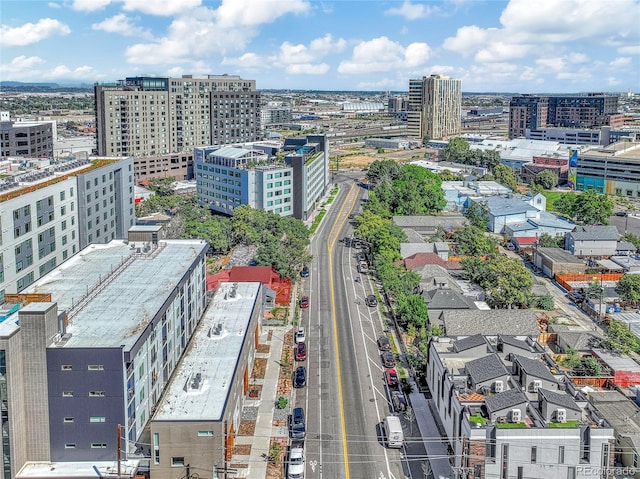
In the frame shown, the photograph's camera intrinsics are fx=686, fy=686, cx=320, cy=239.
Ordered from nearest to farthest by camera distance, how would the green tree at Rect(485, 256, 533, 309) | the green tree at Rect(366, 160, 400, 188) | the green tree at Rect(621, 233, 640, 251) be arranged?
1. the green tree at Rect(485, 256, 533, 309)
2. the green tree at Rect(621, 233, 640, 251)
3. the green tree at Rect(366, 160, 400, 188)

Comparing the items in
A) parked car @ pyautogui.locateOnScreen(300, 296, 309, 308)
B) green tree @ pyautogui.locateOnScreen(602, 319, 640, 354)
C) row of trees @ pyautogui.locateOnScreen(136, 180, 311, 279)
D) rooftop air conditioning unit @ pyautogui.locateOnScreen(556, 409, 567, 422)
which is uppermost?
row of trees @ pyautogui.locateOnScreen(136, 180, 311, 279)

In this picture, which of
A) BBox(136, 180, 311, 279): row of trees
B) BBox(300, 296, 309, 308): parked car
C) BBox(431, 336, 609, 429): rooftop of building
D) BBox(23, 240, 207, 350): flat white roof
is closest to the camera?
BBox(431, 336, 609, 429): rooftop of building

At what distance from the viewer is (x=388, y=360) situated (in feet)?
163

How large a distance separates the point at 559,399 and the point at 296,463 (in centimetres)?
1370

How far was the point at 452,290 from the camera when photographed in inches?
2351

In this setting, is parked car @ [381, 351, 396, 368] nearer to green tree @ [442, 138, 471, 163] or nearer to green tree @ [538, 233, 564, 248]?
green tree @ [538, 233, 564, 248]

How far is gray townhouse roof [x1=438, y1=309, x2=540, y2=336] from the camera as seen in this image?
51.9m

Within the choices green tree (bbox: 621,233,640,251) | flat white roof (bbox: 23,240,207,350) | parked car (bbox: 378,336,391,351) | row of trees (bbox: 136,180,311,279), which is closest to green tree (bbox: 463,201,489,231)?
green tree (bbox: 621,233,640,251)

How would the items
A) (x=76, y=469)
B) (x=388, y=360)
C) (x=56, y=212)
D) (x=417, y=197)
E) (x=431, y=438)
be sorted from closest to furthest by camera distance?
(x=76, y=469) < (x=431, y=438) < (x=388, y=360) < (x=56, y=212) < (x=417, y=197)

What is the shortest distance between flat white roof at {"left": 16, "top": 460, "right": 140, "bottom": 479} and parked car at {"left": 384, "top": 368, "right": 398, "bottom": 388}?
1868 cm

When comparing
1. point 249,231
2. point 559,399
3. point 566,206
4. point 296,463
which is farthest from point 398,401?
point 566,206

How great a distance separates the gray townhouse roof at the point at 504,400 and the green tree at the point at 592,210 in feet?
218

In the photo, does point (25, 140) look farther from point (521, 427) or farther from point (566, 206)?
point (521, 427)

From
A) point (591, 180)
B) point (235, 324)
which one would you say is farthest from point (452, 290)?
point (591, 180)
